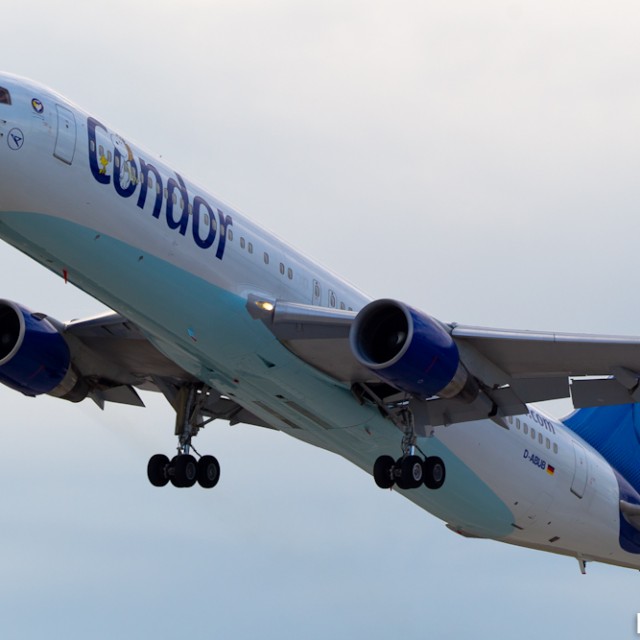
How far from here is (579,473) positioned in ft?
108

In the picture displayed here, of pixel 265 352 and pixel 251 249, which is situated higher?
pixel 251 249

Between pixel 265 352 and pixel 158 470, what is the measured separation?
19.1 ft

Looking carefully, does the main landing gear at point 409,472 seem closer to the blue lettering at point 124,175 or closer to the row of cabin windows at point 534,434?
the row of cabin windows at point 534,434

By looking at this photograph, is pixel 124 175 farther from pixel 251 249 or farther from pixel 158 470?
pixel 158 470

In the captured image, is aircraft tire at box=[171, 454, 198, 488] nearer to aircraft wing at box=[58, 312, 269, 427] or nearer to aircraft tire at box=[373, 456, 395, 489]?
aircraft wing at box=[58, 312, 269, 427]

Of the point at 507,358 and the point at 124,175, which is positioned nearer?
the point at 124,175

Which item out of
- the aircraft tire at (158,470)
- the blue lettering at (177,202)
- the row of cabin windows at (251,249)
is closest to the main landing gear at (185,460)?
the aircraft tire at (158,470)

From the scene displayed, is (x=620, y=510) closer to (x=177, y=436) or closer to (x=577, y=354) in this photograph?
(x=577, y=354)

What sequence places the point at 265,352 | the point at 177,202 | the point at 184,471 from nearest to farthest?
the point at 177,202, the point at 265,352, the point at 184,471

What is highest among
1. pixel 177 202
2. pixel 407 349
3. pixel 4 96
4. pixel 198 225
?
pixel 4 96

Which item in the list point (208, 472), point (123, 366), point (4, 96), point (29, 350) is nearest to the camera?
point (4, 96)

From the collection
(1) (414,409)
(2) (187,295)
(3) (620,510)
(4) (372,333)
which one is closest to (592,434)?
(3) (620,510)

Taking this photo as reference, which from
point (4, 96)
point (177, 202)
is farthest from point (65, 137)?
point (177, 202)

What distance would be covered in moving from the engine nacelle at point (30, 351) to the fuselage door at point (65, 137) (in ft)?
20.0
